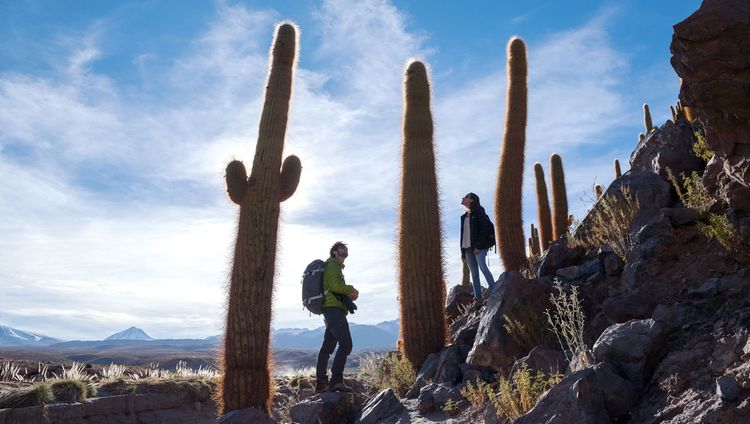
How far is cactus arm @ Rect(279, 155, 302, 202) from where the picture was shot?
32.0 ft

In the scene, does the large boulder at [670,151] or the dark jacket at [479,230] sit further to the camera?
the dark jacket at [479,230]

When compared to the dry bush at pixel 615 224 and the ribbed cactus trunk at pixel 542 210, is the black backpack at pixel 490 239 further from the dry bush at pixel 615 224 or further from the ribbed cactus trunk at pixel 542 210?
the ribbed cactus trunk at pixel 542 210

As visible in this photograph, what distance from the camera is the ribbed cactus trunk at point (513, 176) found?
12258 mm

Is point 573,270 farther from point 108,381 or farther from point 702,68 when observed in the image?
point 108,381

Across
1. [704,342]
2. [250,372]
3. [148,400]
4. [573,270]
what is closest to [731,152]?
[704,342]

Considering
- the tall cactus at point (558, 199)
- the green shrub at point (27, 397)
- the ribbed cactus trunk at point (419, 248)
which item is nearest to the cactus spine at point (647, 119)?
the tall cactus at point (558, 199)

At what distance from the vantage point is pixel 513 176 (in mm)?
12586

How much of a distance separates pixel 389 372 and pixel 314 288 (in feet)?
7.57

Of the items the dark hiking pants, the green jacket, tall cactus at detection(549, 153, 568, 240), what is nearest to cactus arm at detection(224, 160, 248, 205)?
the green jacket

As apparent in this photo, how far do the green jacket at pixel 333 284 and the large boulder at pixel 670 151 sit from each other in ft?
15.4

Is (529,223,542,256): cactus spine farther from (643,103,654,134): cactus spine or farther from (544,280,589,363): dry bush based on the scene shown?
(544,280,589,363): dry bush

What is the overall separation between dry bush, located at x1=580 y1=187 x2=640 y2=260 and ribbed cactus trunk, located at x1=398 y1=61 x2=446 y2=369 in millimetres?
2221

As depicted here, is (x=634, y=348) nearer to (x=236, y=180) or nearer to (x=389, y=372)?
(x=389, y=372)

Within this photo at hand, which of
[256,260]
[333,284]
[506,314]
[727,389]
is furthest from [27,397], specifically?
[727,389]
